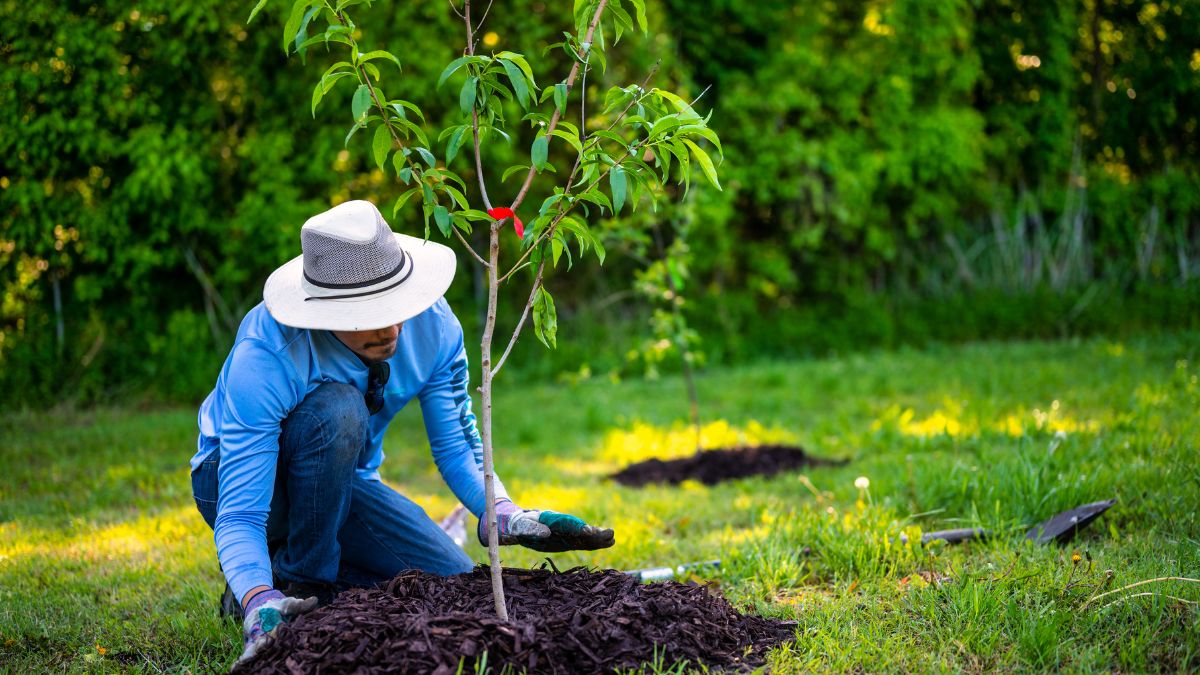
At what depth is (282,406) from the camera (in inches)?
101

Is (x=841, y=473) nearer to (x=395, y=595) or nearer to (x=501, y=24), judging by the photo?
(x=395, y=595)

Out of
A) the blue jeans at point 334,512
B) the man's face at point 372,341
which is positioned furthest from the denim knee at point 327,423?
the man's face at point 372,341

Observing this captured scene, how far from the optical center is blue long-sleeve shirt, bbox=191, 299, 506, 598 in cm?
244

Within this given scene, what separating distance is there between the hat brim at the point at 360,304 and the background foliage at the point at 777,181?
172 inches

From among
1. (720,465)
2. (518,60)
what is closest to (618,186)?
(518,60)

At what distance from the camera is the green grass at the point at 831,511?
254cm

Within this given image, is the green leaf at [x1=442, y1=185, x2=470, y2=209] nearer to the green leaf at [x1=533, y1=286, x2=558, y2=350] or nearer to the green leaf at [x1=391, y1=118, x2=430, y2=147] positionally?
the green leaf at [x1=391, y1=118, x2=430, y2=147]

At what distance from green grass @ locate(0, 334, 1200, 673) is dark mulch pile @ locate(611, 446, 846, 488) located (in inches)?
6.1

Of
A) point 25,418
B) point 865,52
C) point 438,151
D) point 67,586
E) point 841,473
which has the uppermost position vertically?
point 865,52

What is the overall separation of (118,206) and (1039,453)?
5.97 meters

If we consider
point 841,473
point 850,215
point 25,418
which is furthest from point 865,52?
point 25,418

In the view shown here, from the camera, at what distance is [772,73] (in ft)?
28.7

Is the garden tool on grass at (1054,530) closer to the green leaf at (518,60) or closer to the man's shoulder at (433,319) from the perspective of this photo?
the man's shoulder at (433,319)

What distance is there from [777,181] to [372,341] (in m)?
6.66
